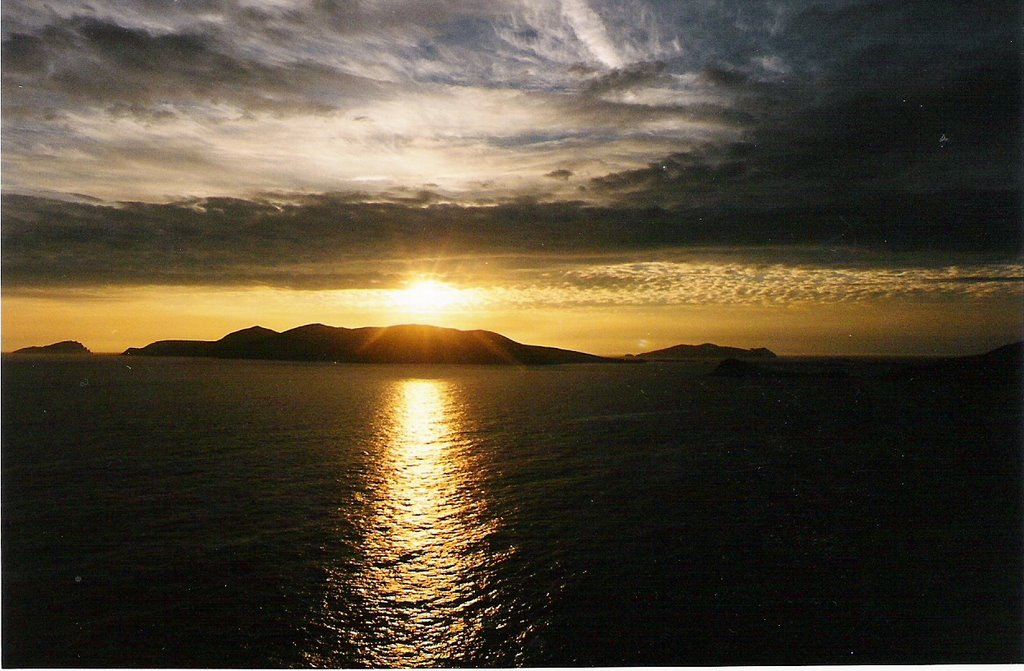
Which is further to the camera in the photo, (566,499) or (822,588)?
(566,499)

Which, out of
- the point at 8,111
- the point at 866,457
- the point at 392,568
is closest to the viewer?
the point at 8,111

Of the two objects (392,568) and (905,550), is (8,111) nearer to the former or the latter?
(392,568)

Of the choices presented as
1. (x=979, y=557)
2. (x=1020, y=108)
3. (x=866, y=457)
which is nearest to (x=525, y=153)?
(x=1020, y=108)

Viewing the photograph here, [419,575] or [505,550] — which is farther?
[505,550]

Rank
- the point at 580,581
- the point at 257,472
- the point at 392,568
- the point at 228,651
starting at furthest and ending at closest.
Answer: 1. the point at 257,472
2. the point at 392,568
3. the point at 580,581
4. the point at 228,651
